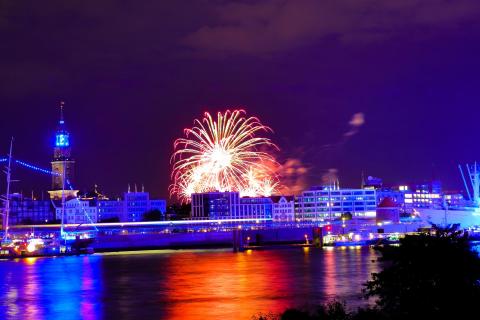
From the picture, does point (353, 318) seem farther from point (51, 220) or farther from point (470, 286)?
point (51, 220)

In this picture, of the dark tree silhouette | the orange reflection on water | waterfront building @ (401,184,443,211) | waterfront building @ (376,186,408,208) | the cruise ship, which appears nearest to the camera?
the dark tree silhouette

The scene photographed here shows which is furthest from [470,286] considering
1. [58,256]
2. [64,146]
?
[64,146]

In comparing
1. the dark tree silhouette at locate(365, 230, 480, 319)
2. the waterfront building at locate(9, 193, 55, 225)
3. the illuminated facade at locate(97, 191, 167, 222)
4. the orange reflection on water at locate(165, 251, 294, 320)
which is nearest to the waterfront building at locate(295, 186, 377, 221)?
the illuminated facade at locate(97, 191, 167, 222)

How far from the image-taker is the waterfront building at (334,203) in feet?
413

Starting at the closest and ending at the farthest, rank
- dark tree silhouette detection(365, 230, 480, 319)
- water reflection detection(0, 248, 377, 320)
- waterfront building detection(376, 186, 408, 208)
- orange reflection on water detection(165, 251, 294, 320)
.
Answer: dark tree silhouette detection(365, 230, 480, 319), orange reflection on water detection(165, 251, 294, 320), water reflection detection(0, 248, 377, 320), waterfront building detection(376, 186, 408, 208)

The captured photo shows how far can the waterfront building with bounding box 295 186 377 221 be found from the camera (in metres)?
126

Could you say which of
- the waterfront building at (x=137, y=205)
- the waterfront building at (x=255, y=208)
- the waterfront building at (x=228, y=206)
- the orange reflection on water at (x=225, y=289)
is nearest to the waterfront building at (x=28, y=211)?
the waterfront building at (x=137, y=205)

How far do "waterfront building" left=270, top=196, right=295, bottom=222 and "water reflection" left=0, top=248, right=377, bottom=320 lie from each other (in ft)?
225

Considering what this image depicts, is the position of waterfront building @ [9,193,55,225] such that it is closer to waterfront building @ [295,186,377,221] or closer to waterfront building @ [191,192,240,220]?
waterfront building @ [191,192,240,220]

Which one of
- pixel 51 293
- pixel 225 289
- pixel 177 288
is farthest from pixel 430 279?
pixel 51 293

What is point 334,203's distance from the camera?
126188 mm

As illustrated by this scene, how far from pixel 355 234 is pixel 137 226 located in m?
30.7

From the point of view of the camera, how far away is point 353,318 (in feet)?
54.1

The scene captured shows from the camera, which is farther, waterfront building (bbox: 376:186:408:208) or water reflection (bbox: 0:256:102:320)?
waterfront building (bbox: 376:186:408:208)
